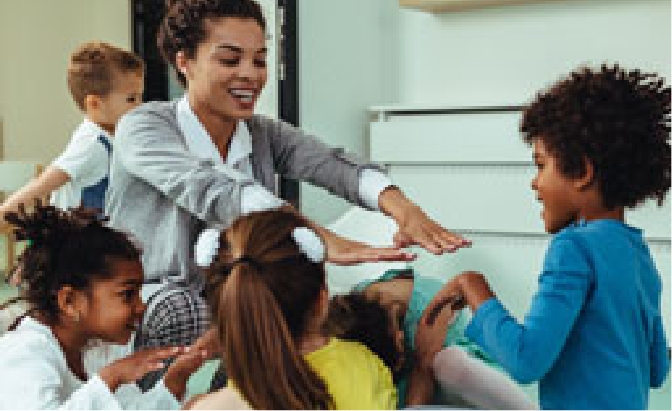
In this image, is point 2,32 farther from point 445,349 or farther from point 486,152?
point 445,349

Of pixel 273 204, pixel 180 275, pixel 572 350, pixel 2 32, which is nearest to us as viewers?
pixel 572 350

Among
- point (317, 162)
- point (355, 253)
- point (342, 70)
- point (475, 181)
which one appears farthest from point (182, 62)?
point (475, 181)

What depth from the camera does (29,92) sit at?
4.81ft

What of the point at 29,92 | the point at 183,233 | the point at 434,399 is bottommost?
the point at 434,399

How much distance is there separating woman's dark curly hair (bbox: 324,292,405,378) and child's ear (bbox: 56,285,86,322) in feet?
0.60

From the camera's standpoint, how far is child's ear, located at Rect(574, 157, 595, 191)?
61 centimetres

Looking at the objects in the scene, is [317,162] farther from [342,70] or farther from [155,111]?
[342,70]

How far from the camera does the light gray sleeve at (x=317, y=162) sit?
883 mm

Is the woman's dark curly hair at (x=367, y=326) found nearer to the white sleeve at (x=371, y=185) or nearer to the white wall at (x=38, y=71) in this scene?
the white sleeve at (x=371, y=185)

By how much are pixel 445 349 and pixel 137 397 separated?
0.24 m

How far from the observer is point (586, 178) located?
23.9 inches

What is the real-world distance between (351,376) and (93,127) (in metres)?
0.46

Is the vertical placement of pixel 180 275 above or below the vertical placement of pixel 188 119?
below

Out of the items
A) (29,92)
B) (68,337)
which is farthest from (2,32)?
(68,337)
